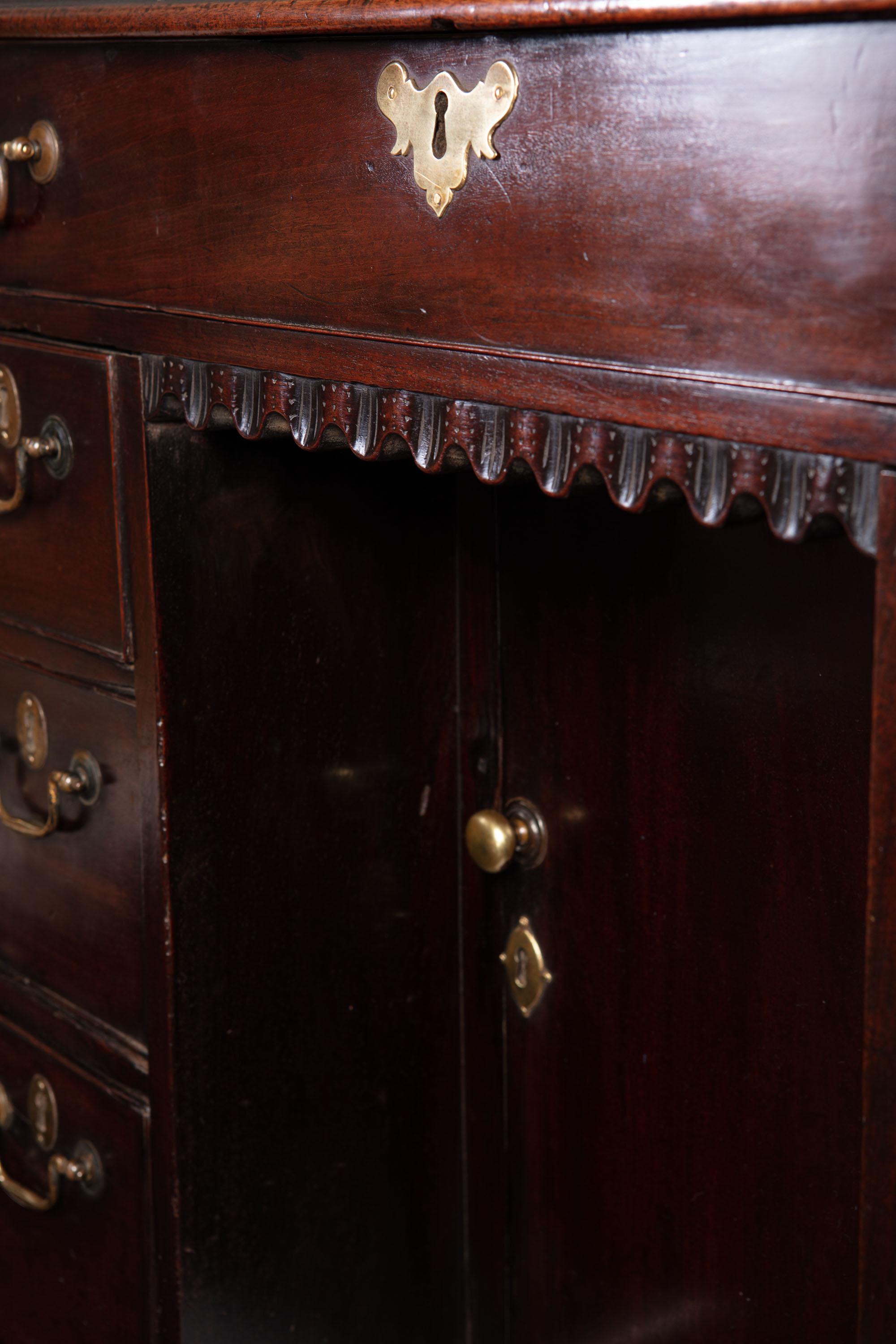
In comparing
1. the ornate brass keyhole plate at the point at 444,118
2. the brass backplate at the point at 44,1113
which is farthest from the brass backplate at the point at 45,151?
the brass backplate at the point at 44,1113

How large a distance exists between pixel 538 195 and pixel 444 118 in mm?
66

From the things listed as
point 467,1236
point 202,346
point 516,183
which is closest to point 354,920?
point 467,1236

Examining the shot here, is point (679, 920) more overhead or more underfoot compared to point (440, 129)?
more underfoot

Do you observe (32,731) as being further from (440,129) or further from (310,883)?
Result: (440,129)

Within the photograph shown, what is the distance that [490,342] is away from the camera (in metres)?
0.65

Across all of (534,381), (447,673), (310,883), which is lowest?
(310,883)

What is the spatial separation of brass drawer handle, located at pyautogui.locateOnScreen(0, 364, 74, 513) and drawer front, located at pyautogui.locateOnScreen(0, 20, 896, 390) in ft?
0.33

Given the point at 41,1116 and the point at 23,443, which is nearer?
the point at 23,443

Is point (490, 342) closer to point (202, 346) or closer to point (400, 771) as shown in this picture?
point (202, 346)

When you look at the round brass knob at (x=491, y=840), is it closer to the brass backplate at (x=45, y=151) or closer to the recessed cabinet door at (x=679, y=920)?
the recessed cabinet door at (x=679, y=920)

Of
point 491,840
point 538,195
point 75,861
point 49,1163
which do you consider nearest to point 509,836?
point 491,840

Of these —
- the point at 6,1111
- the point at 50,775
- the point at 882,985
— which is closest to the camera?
the point at 882,985

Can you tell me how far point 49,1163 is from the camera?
105 cm

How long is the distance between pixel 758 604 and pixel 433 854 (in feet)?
1.13
